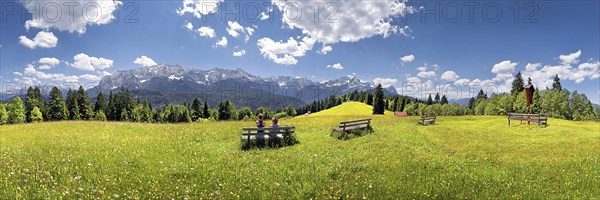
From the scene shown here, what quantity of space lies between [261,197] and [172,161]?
18.8ft

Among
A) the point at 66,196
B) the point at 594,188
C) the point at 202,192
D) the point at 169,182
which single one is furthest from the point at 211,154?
the point at 594,188

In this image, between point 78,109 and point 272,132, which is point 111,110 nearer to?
point 78,109

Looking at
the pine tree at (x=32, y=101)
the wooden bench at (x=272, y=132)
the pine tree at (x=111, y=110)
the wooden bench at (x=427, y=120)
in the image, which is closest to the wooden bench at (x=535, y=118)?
the wooden bench at (x=427, y=120)

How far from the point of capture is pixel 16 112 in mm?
69312

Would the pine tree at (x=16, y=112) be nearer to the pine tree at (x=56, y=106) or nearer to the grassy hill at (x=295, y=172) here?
the pine tree at (x=56, y=106)

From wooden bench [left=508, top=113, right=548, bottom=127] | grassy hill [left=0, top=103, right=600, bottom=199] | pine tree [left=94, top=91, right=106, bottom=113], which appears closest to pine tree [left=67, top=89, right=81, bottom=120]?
pine tree [left=94, top=91, right=106, bottom=113]

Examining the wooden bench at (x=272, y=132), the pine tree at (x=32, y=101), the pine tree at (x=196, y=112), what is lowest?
the pine tree at (x=196, y=112)

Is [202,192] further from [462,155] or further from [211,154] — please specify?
[462,155]

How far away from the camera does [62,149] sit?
14523 millimetres

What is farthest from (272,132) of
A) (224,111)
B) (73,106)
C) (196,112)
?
(196,112)

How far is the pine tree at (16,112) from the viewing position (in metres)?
69.1

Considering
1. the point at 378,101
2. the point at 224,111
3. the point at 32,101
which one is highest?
the point at 378,101

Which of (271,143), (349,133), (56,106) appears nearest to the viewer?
(271,143)

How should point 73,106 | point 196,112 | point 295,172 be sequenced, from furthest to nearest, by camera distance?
point 196,112 → point 73,106 → point 295,172
